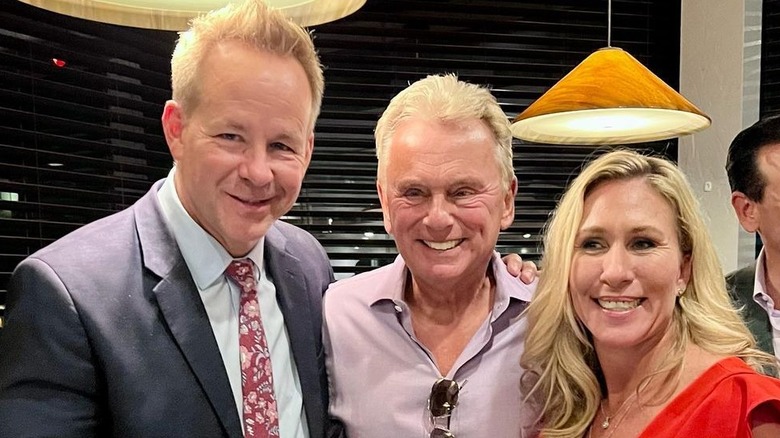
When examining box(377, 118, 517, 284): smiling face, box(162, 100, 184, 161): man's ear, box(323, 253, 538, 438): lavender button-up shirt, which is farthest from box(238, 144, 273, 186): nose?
box(323, 253, 538, 438): lavender button-up shirt

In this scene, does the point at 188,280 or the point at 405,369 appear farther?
the point at 405,369

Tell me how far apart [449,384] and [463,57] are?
3.14 metres

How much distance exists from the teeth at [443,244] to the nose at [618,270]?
0.38 m

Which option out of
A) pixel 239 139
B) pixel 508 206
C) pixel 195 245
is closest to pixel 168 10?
pixel 239 139

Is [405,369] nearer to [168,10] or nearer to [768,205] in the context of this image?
[168,10]

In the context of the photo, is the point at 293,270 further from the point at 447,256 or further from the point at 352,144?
the point at 352,144

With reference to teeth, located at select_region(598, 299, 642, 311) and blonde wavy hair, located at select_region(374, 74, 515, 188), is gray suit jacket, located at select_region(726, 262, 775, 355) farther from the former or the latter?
blonde wavy hair, located at select_region(374, 74, 515, 188)

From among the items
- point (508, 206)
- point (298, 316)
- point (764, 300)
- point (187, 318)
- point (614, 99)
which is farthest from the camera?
point (764, 300)

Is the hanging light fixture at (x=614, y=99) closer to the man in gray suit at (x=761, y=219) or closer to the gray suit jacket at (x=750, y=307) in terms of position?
the man in gray suit at (x=761, y=219)

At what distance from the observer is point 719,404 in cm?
149

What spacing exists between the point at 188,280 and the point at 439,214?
65cm

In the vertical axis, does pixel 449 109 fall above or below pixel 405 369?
above

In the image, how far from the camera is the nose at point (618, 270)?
1.63m

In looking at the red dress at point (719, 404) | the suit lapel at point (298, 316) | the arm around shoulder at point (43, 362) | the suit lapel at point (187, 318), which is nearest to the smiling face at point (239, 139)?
the suit lapel at point (187, 318)
